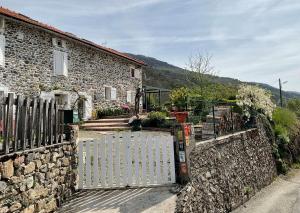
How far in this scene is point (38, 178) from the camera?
534cm

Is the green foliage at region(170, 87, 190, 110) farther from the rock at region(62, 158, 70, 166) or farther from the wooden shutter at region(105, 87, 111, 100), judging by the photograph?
the rock at region(62, 158, 70, 166)

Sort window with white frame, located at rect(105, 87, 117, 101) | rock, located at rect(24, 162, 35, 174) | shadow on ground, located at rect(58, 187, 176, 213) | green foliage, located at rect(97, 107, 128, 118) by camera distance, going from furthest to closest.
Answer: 1. window with white frame, located at rect(105, 87, 117, 101)
2. green foliage, located at rect(97, 107, 128, 118)
3. shadow on ground, located at rect(58, 187, 176, 213)
4. rock, located at rect(24, 162, 35, 174)

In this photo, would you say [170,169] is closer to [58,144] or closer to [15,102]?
[58,144]

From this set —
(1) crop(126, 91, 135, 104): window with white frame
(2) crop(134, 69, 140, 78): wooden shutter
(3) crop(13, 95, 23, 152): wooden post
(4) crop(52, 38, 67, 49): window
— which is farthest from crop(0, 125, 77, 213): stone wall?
(2) crop(134, 69, 140, 78): wooden shutter

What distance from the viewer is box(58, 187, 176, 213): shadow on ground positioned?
18.6 ft

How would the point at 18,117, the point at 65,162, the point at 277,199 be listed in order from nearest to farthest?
the point at 18,117
the point at 65,162
the point at 277,199

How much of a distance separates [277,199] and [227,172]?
8.77ft

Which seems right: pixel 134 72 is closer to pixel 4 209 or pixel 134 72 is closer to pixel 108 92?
pixel 108 92

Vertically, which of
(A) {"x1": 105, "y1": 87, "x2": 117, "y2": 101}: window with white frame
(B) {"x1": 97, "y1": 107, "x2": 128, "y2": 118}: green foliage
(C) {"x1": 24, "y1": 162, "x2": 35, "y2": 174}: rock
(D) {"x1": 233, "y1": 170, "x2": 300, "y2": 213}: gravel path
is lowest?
(D) {"x1": 233, "y1": 170, "x2": 300, "y2": 213}: gravel path

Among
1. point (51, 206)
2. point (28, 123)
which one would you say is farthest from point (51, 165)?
point (28, 123)

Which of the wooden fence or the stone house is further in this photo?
the stone house

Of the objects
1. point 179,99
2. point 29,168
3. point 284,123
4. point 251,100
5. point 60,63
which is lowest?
point 29,168

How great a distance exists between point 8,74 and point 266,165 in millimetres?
12847

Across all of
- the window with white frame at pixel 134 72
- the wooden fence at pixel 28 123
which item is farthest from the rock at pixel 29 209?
the window with white frame at pixel 134 72
